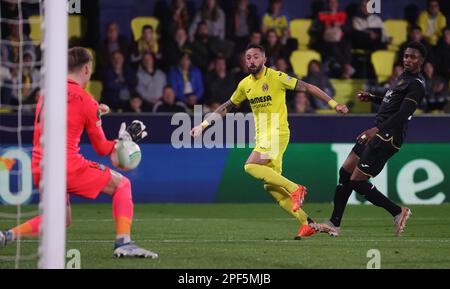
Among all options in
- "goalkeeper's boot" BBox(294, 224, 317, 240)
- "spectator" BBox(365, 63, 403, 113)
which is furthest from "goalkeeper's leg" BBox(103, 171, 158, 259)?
"spectator" BBox(365, 63, 403, 113)

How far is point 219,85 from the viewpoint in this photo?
55.1ft

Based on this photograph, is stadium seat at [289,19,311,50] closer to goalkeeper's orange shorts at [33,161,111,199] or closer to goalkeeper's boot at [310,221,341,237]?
goalkeeper's boot at [310,221,341,237]

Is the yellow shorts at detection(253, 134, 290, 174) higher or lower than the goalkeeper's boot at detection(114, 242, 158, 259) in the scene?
higher

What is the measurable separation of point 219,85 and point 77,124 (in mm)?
8552

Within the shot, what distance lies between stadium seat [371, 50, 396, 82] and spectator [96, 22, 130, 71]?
13.9 ft

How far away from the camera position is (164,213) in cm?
1396

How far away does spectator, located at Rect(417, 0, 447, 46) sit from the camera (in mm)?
18203

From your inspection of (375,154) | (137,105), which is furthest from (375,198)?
(137,105)

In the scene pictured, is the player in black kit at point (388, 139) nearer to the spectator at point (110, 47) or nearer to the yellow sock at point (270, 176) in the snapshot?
the yellow sock at point (270, 176)

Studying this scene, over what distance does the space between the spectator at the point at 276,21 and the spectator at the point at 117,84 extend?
101 inches

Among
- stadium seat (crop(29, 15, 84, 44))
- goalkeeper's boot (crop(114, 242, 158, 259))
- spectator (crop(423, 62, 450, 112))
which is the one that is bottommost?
goalkeeper's boot (crop(114, 242, 158, 259))

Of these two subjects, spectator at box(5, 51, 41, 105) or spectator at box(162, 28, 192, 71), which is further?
spectator at box(162, 28, 192, 71)

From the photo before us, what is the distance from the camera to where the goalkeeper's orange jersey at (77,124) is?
27.2 ft
